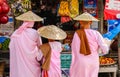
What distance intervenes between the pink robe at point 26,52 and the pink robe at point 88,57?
789 mm

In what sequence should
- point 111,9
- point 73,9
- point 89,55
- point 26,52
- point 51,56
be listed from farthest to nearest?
point 73,9 → point 111,9 → point 89,55 → point 26,52 → point 51,56

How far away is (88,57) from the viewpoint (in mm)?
8305

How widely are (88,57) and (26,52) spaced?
1291mm

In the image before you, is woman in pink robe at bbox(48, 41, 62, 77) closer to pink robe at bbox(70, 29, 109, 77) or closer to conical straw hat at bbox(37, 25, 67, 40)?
conical straw hat at bbox(37, 25, 67, 40)

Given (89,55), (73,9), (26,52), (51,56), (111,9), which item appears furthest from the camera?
(73,9)

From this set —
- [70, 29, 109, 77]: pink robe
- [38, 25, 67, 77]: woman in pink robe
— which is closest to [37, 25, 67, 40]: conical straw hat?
[38, 25, 67, 77]: woman in pink robe

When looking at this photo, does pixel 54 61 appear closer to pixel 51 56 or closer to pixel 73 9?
pixel 51 56

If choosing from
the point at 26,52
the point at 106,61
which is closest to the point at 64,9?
the point at 106,61

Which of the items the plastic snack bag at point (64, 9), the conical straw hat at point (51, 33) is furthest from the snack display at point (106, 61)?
the conical straw hat at point (51, 33)

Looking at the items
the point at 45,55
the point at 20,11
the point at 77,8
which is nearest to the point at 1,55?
the point at 20,11

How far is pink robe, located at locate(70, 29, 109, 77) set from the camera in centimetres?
826

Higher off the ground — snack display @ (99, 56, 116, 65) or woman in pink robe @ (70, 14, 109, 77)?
woman in pink robe @ (70, 14, 109, 77)

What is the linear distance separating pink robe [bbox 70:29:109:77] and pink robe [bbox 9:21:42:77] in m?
0.79

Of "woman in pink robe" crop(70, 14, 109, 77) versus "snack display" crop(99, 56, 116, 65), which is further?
"snack display" crop(99, 56, 116, 65)
